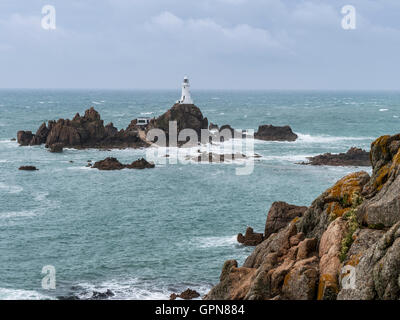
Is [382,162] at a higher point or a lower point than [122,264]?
higher

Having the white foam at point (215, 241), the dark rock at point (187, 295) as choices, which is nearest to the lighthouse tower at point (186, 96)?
the white foam at point (215, 241)

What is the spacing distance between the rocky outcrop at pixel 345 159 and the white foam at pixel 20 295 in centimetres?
6014

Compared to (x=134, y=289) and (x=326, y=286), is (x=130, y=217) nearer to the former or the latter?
(x=134, y=289)

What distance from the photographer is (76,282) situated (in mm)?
35438

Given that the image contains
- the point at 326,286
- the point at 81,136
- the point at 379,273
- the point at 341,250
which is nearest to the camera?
the point at 379,273

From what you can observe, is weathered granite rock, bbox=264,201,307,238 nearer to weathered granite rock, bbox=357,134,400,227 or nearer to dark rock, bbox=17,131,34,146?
weathered granite rock, bbox=357,134,400,227

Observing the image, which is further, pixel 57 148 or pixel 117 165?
pixel 57 148

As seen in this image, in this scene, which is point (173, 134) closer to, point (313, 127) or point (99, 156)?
point (99, 156)

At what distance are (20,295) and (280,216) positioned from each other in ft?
72.3

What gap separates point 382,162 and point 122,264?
74.3 ft

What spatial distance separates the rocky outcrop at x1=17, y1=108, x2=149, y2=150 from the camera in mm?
103256

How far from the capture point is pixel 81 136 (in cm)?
10388

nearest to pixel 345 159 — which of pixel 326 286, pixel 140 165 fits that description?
pixel 140 165
